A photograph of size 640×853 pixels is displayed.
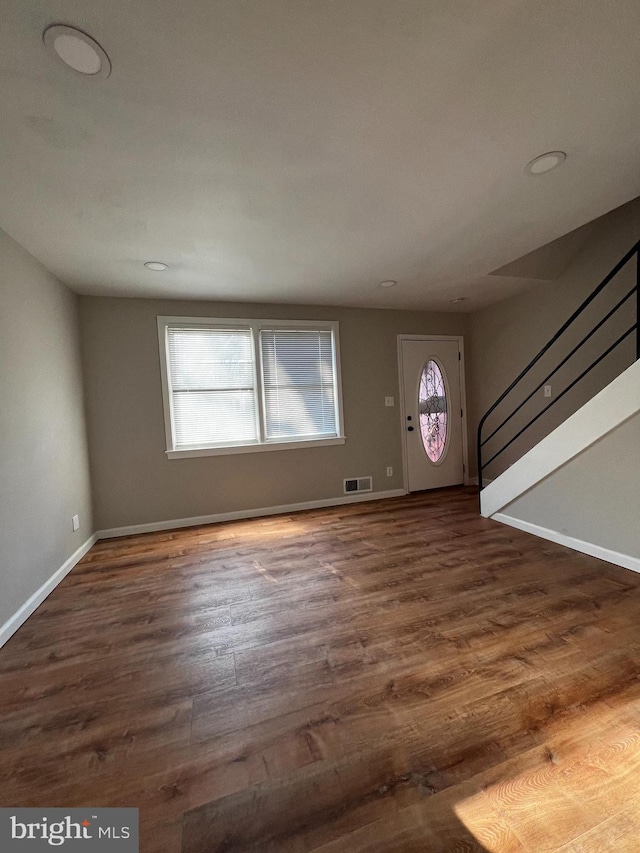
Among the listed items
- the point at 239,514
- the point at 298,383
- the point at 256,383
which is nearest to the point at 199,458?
the point at 239,514

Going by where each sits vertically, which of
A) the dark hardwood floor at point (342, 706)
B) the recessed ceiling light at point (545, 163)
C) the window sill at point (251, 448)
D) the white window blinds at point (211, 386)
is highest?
the recessed ceiling light at point (545, 163)

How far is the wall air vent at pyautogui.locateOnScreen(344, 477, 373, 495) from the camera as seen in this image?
472 centimetres

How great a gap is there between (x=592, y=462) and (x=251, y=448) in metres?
3.39

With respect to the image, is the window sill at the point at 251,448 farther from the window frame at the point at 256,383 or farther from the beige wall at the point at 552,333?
the beige wall at the point at 552,333

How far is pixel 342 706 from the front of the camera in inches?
59.5

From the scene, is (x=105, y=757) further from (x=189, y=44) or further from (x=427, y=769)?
(x=189, y=44)

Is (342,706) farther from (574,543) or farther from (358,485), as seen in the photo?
(358,485)

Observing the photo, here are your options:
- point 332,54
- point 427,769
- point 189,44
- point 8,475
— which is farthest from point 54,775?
point 332,54

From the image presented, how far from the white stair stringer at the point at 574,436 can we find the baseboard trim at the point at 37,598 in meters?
4.08

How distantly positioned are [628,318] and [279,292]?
345 cm

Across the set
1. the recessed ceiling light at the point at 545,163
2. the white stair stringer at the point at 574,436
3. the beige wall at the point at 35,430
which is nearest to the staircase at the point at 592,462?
the white stair stringer at the point at 574,436

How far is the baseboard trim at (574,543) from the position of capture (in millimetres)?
2637

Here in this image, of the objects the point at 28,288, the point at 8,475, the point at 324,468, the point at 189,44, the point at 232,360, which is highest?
the point at 189,44

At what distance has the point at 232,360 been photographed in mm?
4199
